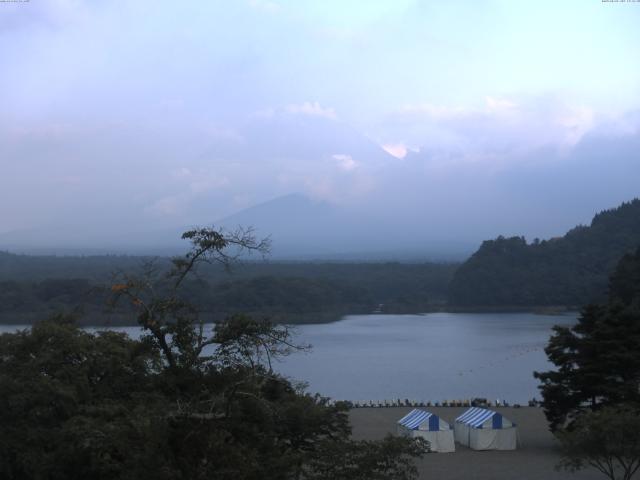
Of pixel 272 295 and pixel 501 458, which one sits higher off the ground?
pixel 272 295

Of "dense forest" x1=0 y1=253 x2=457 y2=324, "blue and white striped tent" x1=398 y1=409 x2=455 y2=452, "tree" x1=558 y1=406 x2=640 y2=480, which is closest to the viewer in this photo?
"tree" x1=558 y1=406 x2=640 y2=480

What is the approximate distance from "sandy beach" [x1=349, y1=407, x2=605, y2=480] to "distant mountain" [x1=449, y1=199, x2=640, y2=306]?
37.6m

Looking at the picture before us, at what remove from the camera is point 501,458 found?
11414mm

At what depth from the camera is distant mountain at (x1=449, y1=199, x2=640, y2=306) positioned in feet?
175

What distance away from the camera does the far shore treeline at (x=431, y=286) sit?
1786 inches

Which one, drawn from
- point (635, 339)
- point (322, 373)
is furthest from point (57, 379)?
point (322, 373)

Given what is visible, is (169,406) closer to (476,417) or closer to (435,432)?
(435,432)

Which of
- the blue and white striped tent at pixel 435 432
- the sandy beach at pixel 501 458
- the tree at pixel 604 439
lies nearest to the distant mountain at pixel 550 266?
the sandy beach at pixel 501 458

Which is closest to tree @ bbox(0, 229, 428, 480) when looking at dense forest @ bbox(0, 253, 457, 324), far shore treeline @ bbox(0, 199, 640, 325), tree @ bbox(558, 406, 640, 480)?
tree @ bbox(558, 406, 640, 480)

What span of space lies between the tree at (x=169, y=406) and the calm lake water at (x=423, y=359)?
508 centimetres

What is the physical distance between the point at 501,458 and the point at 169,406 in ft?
24.4

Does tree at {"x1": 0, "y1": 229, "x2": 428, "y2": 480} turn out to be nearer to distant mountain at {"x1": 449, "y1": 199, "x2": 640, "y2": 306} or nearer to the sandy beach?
the sandy beach

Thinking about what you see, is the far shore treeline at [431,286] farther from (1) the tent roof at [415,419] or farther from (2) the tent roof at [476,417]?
(2) the tent roof at [476,417]

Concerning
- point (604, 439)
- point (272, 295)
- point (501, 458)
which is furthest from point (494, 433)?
point (272, 295)
